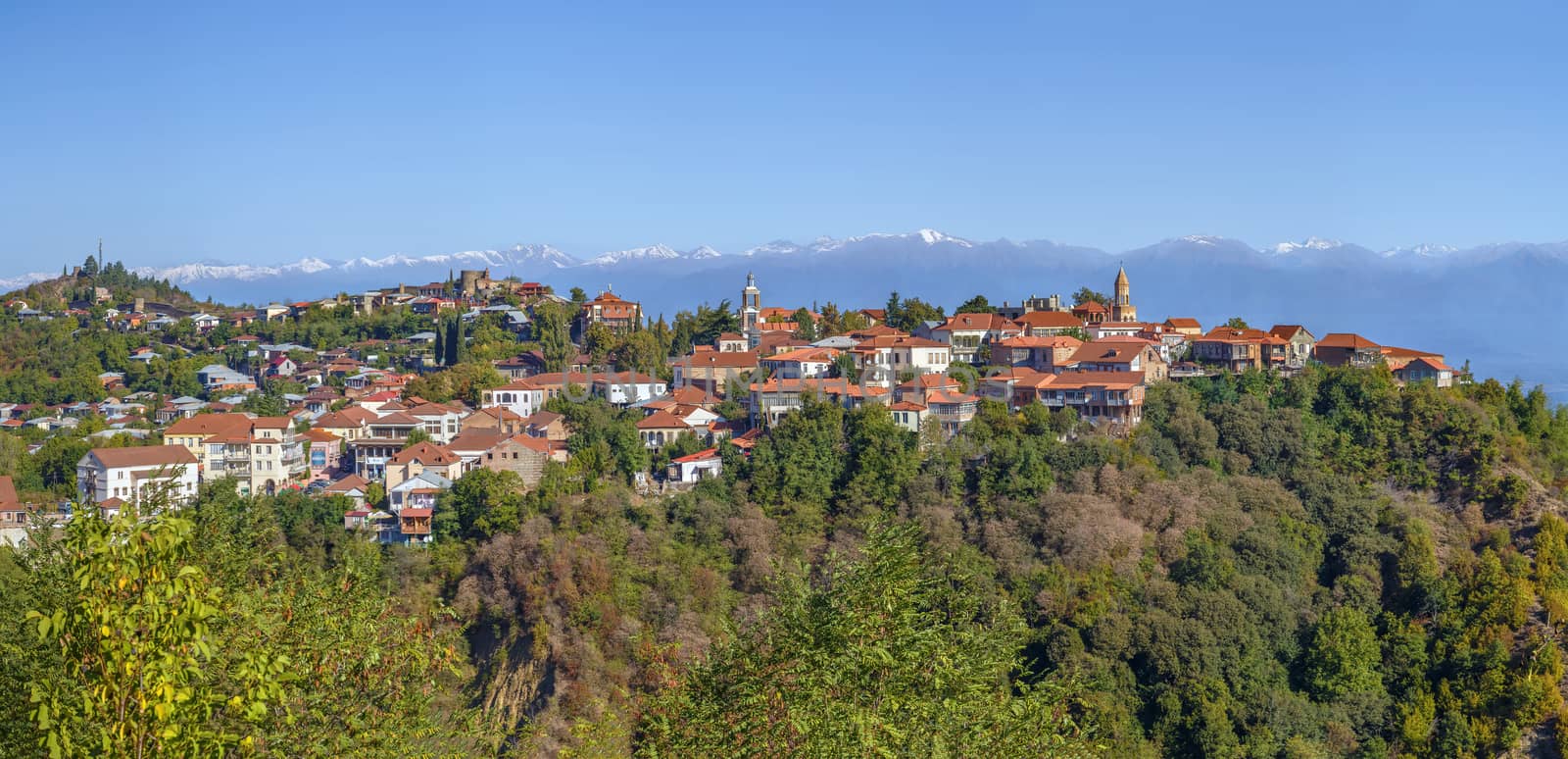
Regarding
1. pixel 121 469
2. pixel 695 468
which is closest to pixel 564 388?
pixel 695 468

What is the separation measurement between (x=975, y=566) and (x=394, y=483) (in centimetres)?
1374

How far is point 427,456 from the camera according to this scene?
30.9 meters

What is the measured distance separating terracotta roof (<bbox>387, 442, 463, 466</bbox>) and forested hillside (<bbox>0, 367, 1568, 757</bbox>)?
198cm

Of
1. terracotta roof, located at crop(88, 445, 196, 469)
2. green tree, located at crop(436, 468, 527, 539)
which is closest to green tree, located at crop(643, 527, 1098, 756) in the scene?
green tree, located at crop(436, 468, 527, 539)

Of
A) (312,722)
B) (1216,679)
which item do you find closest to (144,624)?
(312,722)

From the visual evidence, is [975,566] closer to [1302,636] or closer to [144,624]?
[1302,636]

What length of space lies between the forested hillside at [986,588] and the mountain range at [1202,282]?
143ft

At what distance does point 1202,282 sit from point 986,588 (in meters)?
115

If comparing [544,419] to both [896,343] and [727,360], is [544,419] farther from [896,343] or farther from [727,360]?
[896,343]

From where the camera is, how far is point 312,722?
849 centimetres

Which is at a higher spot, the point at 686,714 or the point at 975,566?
the point at 686,714

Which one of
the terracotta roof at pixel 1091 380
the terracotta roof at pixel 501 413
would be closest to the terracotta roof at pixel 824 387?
the terracotta roof at pixel 1091 380

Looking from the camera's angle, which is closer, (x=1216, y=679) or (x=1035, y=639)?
(x=1216, y=679)

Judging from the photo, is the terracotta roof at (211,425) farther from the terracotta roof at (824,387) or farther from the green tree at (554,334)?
the terracotta roof at (824,387)
